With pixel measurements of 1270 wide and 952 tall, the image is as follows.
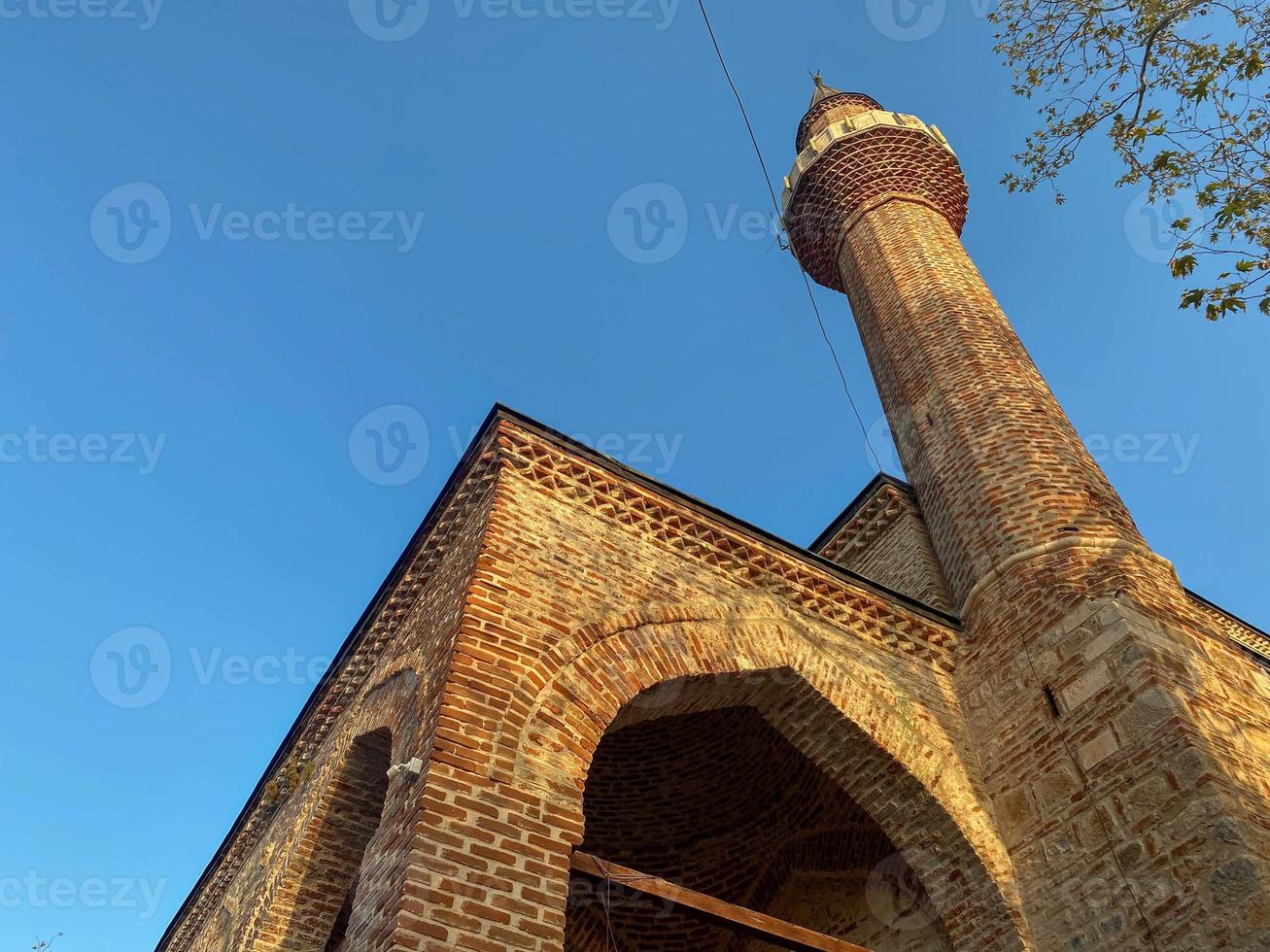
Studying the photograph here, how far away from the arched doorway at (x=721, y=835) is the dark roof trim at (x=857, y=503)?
2979mm

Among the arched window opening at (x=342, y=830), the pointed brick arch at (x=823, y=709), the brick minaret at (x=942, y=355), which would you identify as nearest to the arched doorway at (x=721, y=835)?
the pointed brick arch at (x=823, y=709)

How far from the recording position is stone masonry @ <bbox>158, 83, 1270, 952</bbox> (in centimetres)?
526

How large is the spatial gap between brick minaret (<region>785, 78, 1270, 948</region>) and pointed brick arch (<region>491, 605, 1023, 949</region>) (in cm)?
36

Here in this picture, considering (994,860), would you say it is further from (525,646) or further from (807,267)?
(807,267)

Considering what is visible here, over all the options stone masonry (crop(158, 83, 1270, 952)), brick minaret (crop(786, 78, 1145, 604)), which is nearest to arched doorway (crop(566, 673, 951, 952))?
stone masonry (crop(158, 83, 1270, 952))

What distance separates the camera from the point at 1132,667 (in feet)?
21.5

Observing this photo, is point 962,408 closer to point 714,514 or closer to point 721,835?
point 714,514

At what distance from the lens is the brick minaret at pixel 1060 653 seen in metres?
5.75

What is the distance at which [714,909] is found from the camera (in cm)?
544

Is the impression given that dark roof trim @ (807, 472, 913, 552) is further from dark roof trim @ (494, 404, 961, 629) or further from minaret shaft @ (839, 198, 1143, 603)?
dark roof trim @ (494, 404, 961, 629)

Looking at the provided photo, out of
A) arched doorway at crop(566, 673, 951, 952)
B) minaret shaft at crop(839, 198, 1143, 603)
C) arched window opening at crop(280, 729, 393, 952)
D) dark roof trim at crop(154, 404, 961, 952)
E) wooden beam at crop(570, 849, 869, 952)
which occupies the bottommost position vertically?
wooden beam at crop(570, 849, 869, 952)

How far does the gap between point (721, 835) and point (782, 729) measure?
280cm

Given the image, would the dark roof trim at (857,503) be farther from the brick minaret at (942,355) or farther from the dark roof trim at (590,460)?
the dark roof trim at (590,460)

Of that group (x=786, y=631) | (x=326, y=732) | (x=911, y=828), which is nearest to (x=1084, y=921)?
(x=911, y=828)
